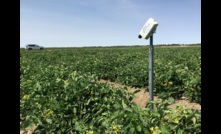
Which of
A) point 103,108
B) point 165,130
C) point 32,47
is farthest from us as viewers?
point 32,47

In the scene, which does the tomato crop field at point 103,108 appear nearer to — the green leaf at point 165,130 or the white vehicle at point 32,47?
the green leaf at point 165,130

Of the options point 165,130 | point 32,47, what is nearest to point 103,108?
point 165,130

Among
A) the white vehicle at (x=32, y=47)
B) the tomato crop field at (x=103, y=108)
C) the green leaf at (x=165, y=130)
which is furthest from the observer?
the white vehicle at (x=32, y=47)

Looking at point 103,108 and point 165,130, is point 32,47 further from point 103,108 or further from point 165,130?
point 165,130

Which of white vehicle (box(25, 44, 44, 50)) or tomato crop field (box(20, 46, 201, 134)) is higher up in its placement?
white vehicle (box(25, 44, 44, 50))

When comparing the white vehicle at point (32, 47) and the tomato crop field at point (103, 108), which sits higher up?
the white vehicle at point (32, 47)

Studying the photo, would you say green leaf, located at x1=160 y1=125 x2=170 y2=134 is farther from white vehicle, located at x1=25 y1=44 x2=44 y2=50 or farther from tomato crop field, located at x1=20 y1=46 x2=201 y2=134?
white vehicle, located at x1=25 y1=44 x2=44 y2=50

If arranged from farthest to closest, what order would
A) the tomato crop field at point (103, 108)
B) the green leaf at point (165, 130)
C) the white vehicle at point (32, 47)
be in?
1. the white vehicle at point (32, 47)
2. the tomato crop field at point (103, 108)
3. the green leaf at point (165, 130)

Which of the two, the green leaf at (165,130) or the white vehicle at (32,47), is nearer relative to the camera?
the green leaf at (165,130)

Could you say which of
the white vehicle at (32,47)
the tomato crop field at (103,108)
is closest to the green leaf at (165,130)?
the tomato crop field at (103,108)

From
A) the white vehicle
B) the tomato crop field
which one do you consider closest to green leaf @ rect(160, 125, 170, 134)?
the tomato crop field
